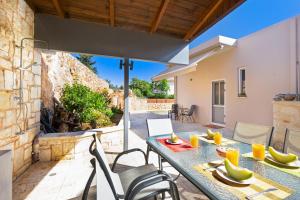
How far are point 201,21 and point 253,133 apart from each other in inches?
129

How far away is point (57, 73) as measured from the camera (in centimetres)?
811

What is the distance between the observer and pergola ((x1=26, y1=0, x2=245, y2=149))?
157 inches

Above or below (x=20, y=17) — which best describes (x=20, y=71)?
below

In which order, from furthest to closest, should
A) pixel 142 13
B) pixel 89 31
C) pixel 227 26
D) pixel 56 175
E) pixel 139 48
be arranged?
pixel 227 26
pixel 139 48
pixel 89 31
pixel 142 13
pixel 56 175

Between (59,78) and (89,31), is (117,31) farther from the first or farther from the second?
(59,78)

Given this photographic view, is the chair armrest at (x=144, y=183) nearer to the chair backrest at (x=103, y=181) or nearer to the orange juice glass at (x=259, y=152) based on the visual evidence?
the chair backrest at (x=103, y=181)

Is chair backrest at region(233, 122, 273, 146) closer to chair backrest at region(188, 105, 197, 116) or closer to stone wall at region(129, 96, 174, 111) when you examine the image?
chair backrest at region(188, 105, 197, 116)

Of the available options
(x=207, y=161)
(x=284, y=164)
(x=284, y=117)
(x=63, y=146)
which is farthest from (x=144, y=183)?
(x=284, y=117)

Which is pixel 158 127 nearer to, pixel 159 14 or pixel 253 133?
pixel 253 133

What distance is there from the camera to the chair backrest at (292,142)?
2412 millimetres

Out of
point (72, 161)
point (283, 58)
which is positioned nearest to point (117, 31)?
point (72, 161)

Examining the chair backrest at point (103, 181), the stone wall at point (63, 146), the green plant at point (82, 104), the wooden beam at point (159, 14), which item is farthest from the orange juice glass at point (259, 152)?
the green plant at point (82, 104)

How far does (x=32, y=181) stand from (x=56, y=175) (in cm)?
45

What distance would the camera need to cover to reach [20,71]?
3711mm
